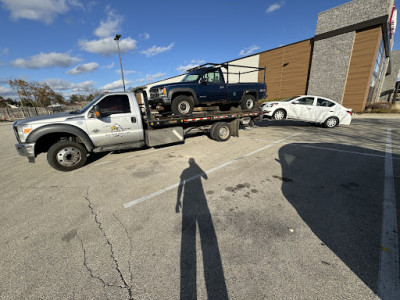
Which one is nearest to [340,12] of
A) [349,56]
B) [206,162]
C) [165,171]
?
[349,56]

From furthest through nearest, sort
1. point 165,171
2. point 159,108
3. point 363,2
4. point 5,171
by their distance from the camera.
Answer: point 363,2 < point 159,108 < point 5,171 < point 165,171

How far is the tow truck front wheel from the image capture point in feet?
15.5

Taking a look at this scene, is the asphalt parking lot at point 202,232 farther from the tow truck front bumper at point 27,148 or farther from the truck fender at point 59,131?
the truck fender at point 59,131

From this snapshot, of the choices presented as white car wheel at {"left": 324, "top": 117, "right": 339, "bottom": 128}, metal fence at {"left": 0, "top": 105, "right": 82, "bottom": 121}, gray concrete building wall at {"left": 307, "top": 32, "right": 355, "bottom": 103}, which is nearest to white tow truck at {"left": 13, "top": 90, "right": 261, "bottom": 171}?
white car wheel at {"left": 324, "top": 117, "right": 339, "bottom": 128}

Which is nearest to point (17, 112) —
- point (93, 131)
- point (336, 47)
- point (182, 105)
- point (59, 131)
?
point (59, 131)

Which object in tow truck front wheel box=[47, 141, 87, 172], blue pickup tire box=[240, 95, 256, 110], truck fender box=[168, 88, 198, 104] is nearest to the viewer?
tow truck front wheel box=[47, 141, 87, 172]

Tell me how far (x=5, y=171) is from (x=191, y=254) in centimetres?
638

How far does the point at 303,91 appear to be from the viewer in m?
19.2

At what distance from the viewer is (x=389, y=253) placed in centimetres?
206

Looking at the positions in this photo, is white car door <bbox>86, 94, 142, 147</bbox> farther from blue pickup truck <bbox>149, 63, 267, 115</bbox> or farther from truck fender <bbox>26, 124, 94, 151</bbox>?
blue pickup truck <bbox>149, 63, 267, 115</bbox>

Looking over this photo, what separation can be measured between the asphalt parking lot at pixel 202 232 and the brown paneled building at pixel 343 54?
1552cm

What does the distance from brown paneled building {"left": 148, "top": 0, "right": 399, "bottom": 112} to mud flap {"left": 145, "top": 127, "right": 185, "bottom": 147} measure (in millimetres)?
17764

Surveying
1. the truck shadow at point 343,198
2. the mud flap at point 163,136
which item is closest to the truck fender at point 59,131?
the mud flap at point 163,136

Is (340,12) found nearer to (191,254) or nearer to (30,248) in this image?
(191,254)
